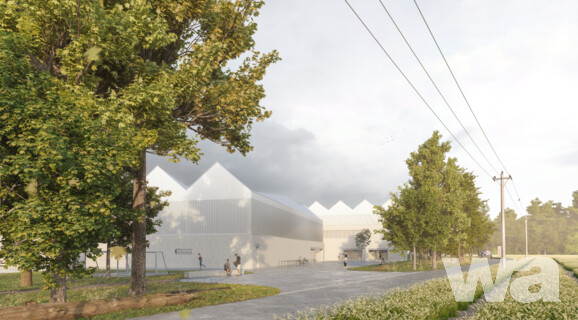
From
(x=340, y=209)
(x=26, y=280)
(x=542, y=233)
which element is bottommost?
(x=542, y=233)

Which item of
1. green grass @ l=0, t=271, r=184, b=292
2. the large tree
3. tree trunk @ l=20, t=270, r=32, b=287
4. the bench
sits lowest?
the bench

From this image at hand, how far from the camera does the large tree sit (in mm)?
11719

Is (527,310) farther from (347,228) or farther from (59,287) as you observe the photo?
(347,228)

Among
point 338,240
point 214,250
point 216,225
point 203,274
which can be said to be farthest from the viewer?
point 338,240

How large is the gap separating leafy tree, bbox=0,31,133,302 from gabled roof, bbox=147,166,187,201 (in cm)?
4169

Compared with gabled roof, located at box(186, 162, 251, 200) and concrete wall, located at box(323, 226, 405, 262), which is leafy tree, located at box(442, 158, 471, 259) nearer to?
gabled roof, located at box(186, 162, 251, 200)

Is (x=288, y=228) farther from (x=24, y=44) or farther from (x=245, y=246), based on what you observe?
(x=24, y=44)

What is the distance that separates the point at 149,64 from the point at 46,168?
6555 mm

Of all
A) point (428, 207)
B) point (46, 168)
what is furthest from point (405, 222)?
point (46, 168)

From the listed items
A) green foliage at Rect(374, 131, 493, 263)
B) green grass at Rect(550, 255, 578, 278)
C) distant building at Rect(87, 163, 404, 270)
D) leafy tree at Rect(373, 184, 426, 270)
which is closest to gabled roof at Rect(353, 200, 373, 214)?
distant building at Rect(87, 163, 404, 270)

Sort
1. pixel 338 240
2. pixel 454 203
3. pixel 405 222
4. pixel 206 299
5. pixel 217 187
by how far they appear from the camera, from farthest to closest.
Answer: pixel 338 240
pixel 217 187
pixel 454 203
pixel 405 222
pixel 206 299

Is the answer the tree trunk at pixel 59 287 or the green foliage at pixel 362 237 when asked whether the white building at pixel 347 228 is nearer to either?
the green foliage at pixel 362 237

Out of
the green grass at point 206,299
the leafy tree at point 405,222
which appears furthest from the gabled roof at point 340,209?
the green grass at point 206,299

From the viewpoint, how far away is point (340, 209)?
91250 mm
